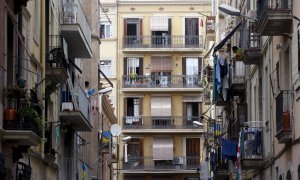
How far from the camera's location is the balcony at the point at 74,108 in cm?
3653

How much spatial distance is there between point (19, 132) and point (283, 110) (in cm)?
696

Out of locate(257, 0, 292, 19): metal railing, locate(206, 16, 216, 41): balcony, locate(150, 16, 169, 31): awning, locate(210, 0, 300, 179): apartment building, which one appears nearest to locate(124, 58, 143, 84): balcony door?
locate(150, 16, 169, 31): awning

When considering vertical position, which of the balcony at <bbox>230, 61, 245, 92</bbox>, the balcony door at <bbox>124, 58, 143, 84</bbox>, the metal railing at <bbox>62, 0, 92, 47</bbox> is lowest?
the balcony at <bbox>230, 61, 245, 92</bbox>

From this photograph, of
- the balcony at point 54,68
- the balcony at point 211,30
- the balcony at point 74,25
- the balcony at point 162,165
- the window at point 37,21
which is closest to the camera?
the window at point 37,21

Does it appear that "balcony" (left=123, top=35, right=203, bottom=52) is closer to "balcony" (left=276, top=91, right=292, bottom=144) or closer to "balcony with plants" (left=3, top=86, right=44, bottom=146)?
"balcony" (left=276, top=91, right=292, bottom=144)

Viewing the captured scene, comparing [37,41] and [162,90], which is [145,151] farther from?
[37,41]

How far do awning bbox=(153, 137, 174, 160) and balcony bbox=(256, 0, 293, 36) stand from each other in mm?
47516

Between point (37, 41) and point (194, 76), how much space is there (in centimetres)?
4430

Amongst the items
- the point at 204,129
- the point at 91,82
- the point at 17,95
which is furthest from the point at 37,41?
the point at 204,129

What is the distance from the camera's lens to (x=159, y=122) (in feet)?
241

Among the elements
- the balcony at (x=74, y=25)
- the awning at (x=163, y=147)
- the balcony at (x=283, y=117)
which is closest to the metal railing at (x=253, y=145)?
the balcony at (x=283, y=117)

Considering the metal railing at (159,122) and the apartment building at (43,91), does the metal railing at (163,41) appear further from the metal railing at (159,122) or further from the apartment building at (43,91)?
the apartment building at (43,91)

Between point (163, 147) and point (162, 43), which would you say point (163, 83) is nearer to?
point (162, 43)

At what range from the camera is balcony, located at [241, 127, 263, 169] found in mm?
32547
